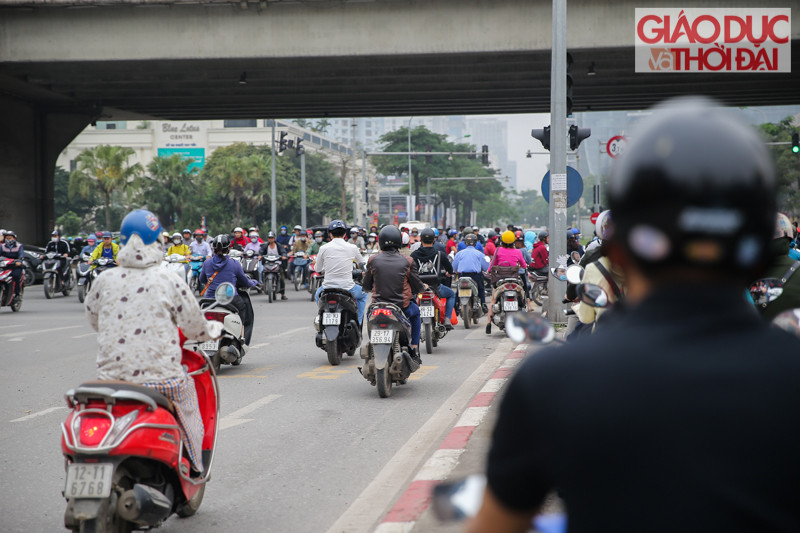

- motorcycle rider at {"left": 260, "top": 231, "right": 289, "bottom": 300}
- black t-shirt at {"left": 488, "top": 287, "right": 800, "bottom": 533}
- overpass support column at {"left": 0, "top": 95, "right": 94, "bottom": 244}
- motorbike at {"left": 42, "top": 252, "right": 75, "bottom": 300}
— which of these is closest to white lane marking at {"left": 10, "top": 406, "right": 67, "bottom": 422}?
black t-shirt at {"left": 488, "top": 287, "right": 800, "bottom": 533}

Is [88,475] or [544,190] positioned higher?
[544,190]

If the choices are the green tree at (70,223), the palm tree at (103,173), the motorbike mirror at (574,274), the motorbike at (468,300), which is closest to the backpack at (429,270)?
the motorbike at (468,300)

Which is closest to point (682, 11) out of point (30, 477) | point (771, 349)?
point (30, 477)

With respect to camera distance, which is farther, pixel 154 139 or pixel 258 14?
pixel 154 139

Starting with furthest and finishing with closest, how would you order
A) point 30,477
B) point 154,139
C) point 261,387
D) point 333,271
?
point 154,139 < point 333,271 < point 261,387 < point 30,477

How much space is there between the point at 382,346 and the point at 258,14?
1625 centimetres

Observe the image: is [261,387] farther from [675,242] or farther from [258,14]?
[258,14]

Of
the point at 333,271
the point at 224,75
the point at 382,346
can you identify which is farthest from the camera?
the point at 224,75

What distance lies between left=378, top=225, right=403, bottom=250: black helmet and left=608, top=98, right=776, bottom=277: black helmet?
8.52 meters

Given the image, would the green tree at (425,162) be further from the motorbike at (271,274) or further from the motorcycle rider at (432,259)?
the motorcycle rider at (432,259)

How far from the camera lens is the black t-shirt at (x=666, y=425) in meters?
1.45

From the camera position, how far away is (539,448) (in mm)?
1541

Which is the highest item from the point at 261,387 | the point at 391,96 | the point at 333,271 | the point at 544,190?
the point at 391,96

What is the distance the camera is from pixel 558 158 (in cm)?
1512
